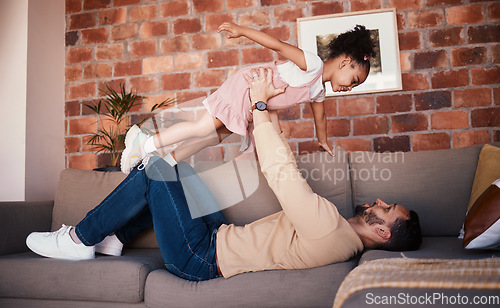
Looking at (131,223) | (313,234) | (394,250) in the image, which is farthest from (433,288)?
(131,223)

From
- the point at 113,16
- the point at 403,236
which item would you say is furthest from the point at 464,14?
the point at 113,16

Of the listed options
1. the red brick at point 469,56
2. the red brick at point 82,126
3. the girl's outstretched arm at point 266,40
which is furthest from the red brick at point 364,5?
the red brick at point 82,126

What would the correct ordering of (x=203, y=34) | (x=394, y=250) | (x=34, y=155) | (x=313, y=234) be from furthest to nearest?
(x=203, y=34), (x=34, y=155), (x=394, y=250), (x=313, y=234)

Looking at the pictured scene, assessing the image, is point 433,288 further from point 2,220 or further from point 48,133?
point 48,133

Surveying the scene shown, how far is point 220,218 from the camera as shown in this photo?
68.3 inches

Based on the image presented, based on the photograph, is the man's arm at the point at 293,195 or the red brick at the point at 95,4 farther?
the red brick at the point at 95,4

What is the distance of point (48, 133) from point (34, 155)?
0.71ft

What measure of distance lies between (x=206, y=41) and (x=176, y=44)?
235 mm

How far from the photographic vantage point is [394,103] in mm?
2594

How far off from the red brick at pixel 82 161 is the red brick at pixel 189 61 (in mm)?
960

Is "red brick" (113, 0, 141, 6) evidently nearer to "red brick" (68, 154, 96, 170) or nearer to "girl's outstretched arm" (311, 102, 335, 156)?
"red brick" (68, 154, 96, 170)

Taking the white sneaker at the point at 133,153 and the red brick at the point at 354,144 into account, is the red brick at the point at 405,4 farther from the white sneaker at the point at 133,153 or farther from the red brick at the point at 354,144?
the white sneaker at the point at 133,153

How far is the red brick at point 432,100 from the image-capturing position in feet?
8.32

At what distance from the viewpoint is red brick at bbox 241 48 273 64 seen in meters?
2.72
